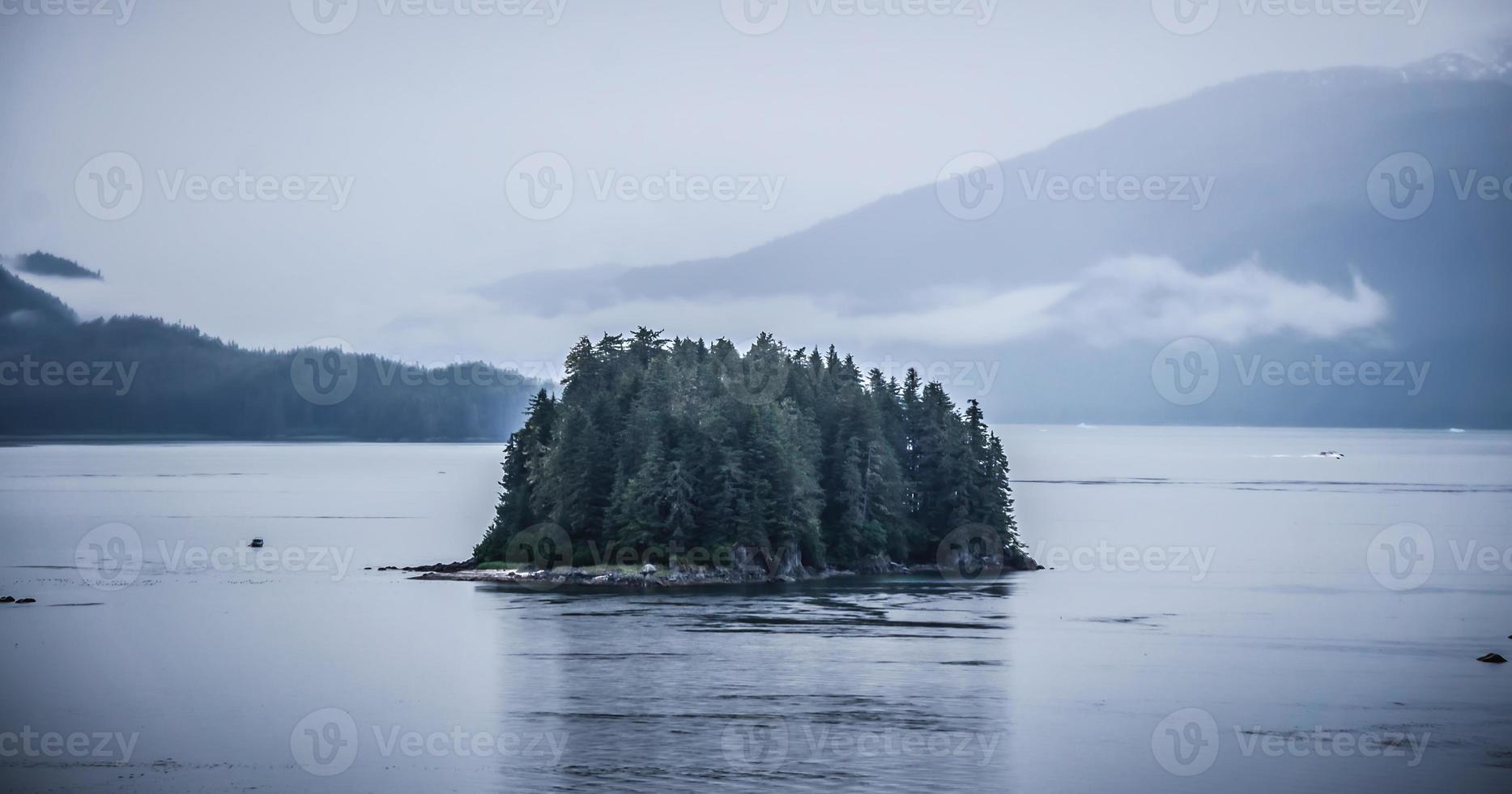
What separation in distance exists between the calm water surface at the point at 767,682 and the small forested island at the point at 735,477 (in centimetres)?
491

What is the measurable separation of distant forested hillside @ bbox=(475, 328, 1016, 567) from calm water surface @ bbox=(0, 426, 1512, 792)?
6254 mm

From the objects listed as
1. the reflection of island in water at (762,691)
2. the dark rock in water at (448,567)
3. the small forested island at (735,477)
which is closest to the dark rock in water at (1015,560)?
the small forested island at (735,477)

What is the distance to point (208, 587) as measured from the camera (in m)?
113

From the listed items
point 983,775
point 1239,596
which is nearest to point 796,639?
point 983,775

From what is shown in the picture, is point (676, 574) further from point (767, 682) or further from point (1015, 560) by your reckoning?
point (767, 682)

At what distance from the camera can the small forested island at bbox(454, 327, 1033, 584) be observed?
109 m

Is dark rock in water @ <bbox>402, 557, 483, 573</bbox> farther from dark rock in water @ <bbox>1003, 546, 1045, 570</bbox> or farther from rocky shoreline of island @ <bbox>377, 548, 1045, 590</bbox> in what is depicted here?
dark rock in water @ <bbox>1003, 546, 1045, 570</bbox>

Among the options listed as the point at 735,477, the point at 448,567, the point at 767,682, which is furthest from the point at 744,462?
the point at 767,682

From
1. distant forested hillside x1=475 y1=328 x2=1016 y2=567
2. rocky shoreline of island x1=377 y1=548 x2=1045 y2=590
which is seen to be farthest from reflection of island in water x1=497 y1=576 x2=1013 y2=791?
distant forested hillside x1=475 y1=328 x2=1016 y2=567

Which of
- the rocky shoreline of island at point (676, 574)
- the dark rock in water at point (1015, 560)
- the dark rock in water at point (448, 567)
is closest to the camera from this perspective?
the rocky shoreline of island at point (676, 574)

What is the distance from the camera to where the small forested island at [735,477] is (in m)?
109

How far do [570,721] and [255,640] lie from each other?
33.3 m

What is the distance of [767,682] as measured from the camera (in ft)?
227

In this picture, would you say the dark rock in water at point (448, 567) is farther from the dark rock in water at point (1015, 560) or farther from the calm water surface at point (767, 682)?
Answer: the dark rock in water at point (1015, 560)
